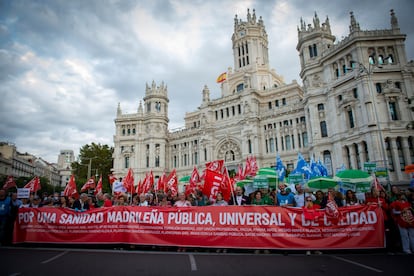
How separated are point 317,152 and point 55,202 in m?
32.7

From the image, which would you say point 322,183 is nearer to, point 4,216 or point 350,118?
point 4,216

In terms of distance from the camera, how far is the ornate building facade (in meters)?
29.3

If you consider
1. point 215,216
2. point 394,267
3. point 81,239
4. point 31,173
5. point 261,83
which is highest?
point 261,83

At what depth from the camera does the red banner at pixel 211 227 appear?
8297mm

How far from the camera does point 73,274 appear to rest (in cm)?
629

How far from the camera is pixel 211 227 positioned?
8781 mm

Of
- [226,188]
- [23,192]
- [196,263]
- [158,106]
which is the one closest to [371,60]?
[226,188]

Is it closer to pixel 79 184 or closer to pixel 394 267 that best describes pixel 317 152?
pixel 394 267

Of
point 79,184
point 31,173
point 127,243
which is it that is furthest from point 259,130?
point 31,173

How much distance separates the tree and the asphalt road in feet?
166

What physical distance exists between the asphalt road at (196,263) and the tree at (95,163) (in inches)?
1987

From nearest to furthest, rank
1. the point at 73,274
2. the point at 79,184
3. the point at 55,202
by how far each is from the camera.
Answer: the point at 73,274
the point at 55,202
the point at 79,184

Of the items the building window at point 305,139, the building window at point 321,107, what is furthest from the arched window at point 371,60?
the building window at point 305,139

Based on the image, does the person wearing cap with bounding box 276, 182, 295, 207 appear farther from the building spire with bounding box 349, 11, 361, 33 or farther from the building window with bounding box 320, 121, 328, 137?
the building spire with bounding box 349, 11, 361, 33
